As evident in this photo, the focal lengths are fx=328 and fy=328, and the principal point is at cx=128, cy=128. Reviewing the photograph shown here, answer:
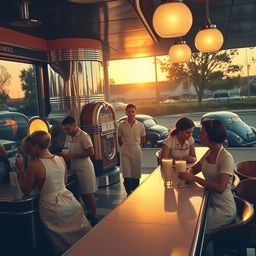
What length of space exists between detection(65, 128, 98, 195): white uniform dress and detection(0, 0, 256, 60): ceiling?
142 cm

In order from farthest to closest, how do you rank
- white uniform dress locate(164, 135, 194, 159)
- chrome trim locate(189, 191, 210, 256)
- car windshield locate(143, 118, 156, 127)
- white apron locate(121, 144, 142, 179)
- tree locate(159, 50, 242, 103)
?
tree locate(159, 50, 242, 103) → car windshield locate(143, 118, 156, 127) → white apron locate(121, 144, 142, 179) → white uniform dress locate(164, 135, 194, 159) → chrome trim locate(189, 191, 210, 256)

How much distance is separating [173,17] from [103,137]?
148 inches

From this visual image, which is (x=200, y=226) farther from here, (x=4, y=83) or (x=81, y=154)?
(x=4, y=83)

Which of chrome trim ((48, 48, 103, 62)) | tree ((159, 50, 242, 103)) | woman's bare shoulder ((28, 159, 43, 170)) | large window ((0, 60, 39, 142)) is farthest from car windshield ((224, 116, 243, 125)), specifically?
woman's bare shoulder ((28, 159, 43, 170))

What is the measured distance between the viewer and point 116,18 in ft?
13.5

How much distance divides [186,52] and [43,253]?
2.43 m

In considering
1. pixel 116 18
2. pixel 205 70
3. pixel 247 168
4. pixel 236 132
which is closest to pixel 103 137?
pixel 116 18

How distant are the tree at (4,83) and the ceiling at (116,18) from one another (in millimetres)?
670

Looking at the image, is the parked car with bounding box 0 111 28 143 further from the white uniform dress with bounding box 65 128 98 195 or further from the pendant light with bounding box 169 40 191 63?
the pendant light with bounding box 169 40 191 63

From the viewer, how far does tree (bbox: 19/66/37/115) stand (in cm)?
521

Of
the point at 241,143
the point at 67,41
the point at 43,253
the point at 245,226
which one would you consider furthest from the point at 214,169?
the point at 241,143

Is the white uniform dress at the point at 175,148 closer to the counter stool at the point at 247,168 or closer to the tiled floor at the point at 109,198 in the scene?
the counter stool at the point at 247,168

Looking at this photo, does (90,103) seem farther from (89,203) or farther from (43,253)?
(43,253)

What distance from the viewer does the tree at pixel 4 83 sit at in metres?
4.75
